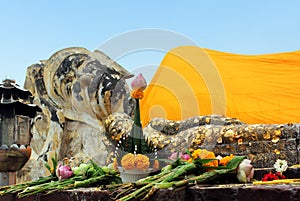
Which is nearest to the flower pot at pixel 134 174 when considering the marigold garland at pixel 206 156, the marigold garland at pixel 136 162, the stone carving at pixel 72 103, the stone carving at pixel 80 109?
the marigold garland at pixel 136 162

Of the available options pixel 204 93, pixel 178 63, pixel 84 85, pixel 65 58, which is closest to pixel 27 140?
pixel 84 85

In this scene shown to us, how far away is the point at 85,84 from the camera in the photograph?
7.04 m

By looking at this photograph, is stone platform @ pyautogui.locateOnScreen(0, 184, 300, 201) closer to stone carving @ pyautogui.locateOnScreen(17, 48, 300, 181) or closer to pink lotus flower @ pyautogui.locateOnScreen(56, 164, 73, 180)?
pink lotus flower @ pyautogui.locateOnScreen(56, 164, 73, 180)

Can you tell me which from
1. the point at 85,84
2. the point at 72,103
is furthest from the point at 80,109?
the point at 85,84

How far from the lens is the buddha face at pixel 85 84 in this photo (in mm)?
6871

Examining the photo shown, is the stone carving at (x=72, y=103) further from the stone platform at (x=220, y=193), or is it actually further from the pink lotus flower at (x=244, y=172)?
the pink lotus flower at (x=244, y=172)

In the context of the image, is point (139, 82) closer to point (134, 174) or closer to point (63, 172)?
point (134, 174)

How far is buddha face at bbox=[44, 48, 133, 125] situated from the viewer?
6871mm

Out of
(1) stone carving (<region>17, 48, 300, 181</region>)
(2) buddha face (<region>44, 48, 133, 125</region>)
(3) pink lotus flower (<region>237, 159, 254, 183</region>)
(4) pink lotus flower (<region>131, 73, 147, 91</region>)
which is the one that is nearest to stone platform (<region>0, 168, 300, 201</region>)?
(3) pink lotus flower (<region>237, 159, 254, 183</region>)

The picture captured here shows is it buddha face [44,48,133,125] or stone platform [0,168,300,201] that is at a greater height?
buddha face [44,48,133,125]

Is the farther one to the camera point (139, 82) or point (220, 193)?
point (139, 82)

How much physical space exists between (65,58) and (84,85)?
680 mm

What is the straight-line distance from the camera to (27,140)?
544cm

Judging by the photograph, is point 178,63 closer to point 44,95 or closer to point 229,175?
point 44,95
